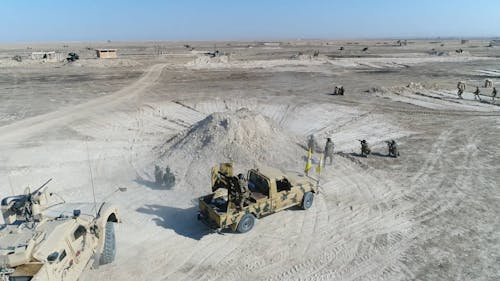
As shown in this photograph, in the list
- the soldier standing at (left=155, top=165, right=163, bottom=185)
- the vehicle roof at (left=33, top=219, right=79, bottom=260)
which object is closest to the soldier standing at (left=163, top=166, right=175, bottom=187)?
the soldier standing at (left=155, top=165, right=163, bottom=185)

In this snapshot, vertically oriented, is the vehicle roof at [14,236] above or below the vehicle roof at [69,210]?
above

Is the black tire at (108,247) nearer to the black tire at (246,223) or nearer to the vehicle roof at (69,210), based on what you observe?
the vehicle roof at (69,210)

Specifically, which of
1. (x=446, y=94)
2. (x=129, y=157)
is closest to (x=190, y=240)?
(x=129, y=157)

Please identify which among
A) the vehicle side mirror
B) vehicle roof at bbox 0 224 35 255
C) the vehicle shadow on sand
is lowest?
the vehicle shadow on sand

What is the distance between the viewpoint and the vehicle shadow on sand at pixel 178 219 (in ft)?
40.2

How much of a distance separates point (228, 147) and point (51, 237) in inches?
400

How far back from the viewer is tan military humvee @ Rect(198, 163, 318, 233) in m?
11.6

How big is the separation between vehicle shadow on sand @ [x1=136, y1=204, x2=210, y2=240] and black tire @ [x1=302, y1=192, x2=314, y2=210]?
3.67 m

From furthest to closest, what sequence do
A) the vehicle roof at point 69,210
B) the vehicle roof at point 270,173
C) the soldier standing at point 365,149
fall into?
the soldier standing at point 365,149, the vehicle roof at point 270,173, the vehicle roof at point 69,210

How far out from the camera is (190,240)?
11.8 metres

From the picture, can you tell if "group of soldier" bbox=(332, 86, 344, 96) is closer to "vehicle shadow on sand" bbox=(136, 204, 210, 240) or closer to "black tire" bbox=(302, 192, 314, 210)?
"black tire" bbox=(302, 192, 314, 210)

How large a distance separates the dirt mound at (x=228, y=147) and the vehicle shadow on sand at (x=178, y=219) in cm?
218

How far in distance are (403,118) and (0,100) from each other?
109 feet

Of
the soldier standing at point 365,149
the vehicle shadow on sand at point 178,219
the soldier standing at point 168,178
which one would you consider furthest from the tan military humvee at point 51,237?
the soldier standing at point 365,149
